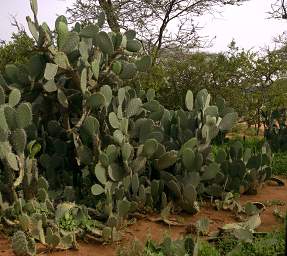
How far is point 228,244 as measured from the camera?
3.80 metres

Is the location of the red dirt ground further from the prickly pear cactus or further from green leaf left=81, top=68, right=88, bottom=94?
green leaf left=81, top=68, right=88, bottom=94

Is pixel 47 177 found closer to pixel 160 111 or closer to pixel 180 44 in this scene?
pixel 160 111

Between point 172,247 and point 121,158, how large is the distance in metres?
1.30

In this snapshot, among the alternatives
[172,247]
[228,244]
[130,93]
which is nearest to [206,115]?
[130,93]

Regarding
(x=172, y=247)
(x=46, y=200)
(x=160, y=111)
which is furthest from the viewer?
(x=160, y=111)

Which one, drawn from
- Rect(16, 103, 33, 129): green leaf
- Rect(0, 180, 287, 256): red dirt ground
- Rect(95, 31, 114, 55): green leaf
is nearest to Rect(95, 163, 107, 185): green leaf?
Rect(0, 180, 287, 256): red dirt ground

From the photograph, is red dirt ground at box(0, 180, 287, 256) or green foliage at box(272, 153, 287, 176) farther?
green foliage at box(272, 153, 287, 176)

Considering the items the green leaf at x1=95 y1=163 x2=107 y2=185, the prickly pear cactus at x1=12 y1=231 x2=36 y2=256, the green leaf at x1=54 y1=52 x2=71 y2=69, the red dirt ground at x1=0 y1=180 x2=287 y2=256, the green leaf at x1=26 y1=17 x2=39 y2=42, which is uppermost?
the green leaf at x1=26 y1=17 x2=39 y2=42

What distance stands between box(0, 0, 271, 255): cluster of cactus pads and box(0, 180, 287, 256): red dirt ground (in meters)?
0.10

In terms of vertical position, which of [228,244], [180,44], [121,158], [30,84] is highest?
[180,44]

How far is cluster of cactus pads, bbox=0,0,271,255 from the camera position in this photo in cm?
407

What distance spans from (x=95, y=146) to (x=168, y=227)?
982 millimetres

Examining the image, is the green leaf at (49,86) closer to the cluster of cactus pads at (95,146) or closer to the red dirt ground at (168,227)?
the cluster of cactus pads at (95,146)

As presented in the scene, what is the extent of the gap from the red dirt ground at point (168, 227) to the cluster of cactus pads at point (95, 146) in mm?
97
